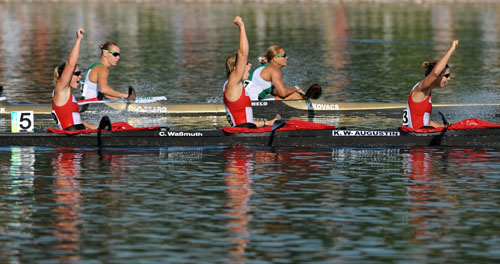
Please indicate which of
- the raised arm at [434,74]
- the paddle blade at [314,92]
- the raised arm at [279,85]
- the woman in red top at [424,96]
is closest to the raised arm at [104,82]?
the raised arm at [279,85]

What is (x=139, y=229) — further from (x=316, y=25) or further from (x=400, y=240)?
(x=316, y=25)

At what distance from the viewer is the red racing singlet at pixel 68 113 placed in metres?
22.9

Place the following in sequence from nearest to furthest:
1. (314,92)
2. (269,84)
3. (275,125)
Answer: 1. (275,125)
2. (269,84)
3. (314,92)

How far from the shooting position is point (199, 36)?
221ft

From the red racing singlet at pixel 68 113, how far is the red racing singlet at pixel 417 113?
21.0 ft

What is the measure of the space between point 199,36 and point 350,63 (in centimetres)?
2050

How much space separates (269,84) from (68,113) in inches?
283

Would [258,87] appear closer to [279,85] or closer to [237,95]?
[279,85]

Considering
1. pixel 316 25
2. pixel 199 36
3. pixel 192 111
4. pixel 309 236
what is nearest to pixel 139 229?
pixel 309 236

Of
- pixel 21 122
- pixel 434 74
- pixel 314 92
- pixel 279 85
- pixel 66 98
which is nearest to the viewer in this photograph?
pixel 434 74

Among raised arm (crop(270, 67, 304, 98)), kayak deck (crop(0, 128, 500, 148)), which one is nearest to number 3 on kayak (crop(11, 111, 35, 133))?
kayak deck (crop(0, 128, 500, 148))

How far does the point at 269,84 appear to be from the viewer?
95.0ft

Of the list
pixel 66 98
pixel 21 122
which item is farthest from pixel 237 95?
pixel 21 122

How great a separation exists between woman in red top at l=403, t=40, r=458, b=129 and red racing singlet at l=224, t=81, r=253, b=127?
307 cm
